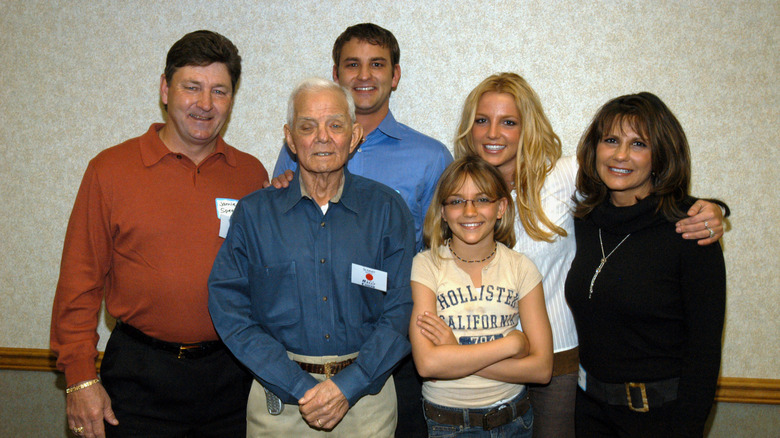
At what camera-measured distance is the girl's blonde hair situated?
2131 mm

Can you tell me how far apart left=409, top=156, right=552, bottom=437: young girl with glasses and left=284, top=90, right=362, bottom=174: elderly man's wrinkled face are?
1.65 feet

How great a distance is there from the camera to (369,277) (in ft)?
6.40

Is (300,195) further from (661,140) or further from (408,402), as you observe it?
(661,140)

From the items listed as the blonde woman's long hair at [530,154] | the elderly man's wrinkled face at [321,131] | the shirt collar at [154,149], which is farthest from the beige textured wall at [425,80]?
the elderly man's wrinkled face at [321,131]

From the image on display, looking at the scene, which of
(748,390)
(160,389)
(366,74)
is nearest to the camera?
(160,389)

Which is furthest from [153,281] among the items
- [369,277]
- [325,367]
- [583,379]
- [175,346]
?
[583,379]

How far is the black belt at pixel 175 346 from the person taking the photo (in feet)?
7.28

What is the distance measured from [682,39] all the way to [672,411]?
2.33 metres

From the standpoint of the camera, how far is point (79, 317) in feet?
7.15

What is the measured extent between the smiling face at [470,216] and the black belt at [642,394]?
0.78 meters

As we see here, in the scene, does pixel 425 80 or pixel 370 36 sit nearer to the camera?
pixel 370 36

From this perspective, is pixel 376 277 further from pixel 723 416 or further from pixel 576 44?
pixel 723 416

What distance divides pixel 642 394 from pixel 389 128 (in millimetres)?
1724

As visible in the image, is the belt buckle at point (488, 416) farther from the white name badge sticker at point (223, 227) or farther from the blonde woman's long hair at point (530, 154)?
the white name badge sticker at point (223, 227)
